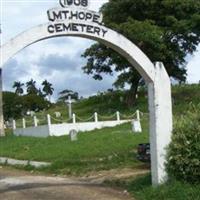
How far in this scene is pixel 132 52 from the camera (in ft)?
47.1

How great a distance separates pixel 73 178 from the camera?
18078 mm

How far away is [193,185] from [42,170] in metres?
8.23

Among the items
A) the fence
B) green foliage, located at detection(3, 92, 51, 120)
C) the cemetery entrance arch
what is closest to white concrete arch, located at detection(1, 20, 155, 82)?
the cemetery entrance arch

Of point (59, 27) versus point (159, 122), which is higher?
point (59, 27)

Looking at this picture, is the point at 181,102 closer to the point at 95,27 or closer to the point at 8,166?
the point at 8,166

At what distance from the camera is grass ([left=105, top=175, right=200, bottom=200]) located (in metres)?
12.8

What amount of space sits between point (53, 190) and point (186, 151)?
11.3ft

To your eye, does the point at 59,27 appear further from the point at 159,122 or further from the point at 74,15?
the point at 159,122

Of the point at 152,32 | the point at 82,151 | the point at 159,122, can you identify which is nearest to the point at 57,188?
the point at 159,122

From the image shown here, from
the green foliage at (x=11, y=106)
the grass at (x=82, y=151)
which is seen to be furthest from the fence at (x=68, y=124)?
the green foliage at (x=11, y=106)

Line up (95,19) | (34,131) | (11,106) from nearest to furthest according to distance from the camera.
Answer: (95,19) → (34,131) → (11,106)

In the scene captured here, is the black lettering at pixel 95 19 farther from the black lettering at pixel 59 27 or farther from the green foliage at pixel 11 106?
the green foliage at pixel 11 106

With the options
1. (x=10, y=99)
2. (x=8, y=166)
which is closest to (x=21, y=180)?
(x=8, y=166)

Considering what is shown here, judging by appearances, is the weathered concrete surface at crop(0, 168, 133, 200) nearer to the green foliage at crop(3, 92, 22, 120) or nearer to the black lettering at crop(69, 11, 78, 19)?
the black lettering at crop(69, 11, 78, 19)
